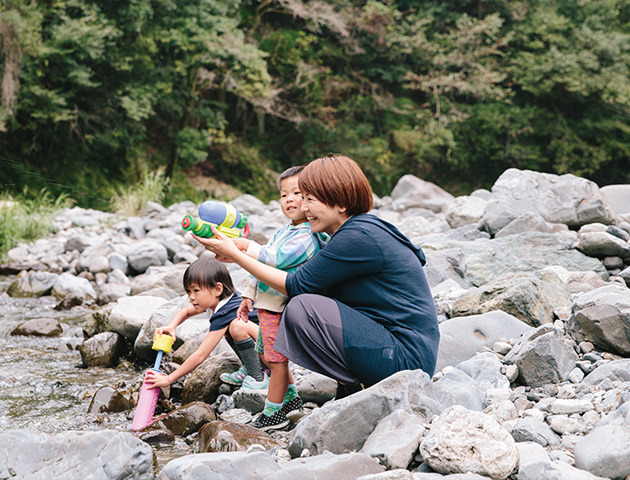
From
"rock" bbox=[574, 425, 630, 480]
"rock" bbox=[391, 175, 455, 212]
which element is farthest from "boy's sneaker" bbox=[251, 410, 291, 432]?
"rock" bbox=[391, 175, 455, 212]

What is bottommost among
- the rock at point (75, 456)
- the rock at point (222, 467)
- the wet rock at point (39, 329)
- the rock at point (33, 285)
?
the rock at point (33, 285)

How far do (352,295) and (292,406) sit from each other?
634 millimetres

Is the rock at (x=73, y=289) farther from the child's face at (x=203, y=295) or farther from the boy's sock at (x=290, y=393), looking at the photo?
the boy's sock at (x=290, y=393)

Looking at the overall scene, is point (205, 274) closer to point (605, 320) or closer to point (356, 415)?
point (356, 415)

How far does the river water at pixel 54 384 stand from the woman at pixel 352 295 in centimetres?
72

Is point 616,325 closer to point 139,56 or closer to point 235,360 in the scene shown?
point 235,360

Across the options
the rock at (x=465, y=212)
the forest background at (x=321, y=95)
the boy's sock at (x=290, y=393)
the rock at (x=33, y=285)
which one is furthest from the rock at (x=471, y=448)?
the forest background at (x=321, y=95)

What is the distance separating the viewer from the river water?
104 inches

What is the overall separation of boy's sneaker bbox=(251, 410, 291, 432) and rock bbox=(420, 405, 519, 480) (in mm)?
900

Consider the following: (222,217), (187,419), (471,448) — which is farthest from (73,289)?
(471,448)

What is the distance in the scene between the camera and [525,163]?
58.2 feet

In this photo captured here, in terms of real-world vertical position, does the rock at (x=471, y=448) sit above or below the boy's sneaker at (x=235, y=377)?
above

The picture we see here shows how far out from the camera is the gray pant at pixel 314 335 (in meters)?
2.12

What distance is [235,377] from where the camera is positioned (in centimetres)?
298
